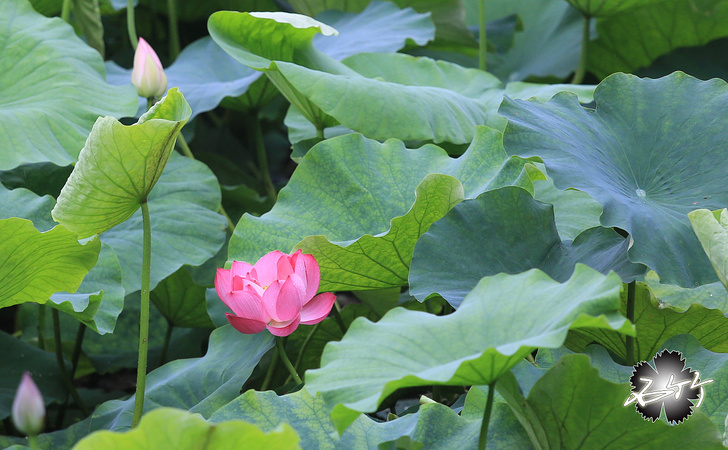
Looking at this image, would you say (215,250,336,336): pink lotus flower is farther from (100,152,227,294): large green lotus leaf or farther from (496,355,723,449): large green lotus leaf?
(100,152,227,294): large green lotus leaf

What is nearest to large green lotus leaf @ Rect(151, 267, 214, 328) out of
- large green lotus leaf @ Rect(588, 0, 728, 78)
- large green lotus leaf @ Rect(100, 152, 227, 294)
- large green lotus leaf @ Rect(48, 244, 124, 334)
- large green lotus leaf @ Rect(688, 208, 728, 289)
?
large green lotus leaf @ Rect(100, 152, 227, 294)

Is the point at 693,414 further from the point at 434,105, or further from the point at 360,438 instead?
the point at 434,105

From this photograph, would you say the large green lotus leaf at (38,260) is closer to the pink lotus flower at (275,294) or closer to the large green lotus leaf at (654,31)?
the pink lotus flower at (275,294)

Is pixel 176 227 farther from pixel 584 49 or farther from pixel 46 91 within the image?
pixel 584 49

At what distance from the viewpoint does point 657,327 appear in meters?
0.94

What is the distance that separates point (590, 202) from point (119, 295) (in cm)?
76

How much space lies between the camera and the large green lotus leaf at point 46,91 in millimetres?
1177

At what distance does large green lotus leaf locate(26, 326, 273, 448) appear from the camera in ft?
2.95

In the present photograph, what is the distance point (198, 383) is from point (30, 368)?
519 mm

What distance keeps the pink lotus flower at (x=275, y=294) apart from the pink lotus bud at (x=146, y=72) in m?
0.43

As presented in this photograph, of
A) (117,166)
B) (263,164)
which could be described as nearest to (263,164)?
(263,164)

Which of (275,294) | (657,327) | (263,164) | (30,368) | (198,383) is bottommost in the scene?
(30,368)

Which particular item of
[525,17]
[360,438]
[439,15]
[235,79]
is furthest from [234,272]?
[525,17]

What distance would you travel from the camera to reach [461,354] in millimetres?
604
